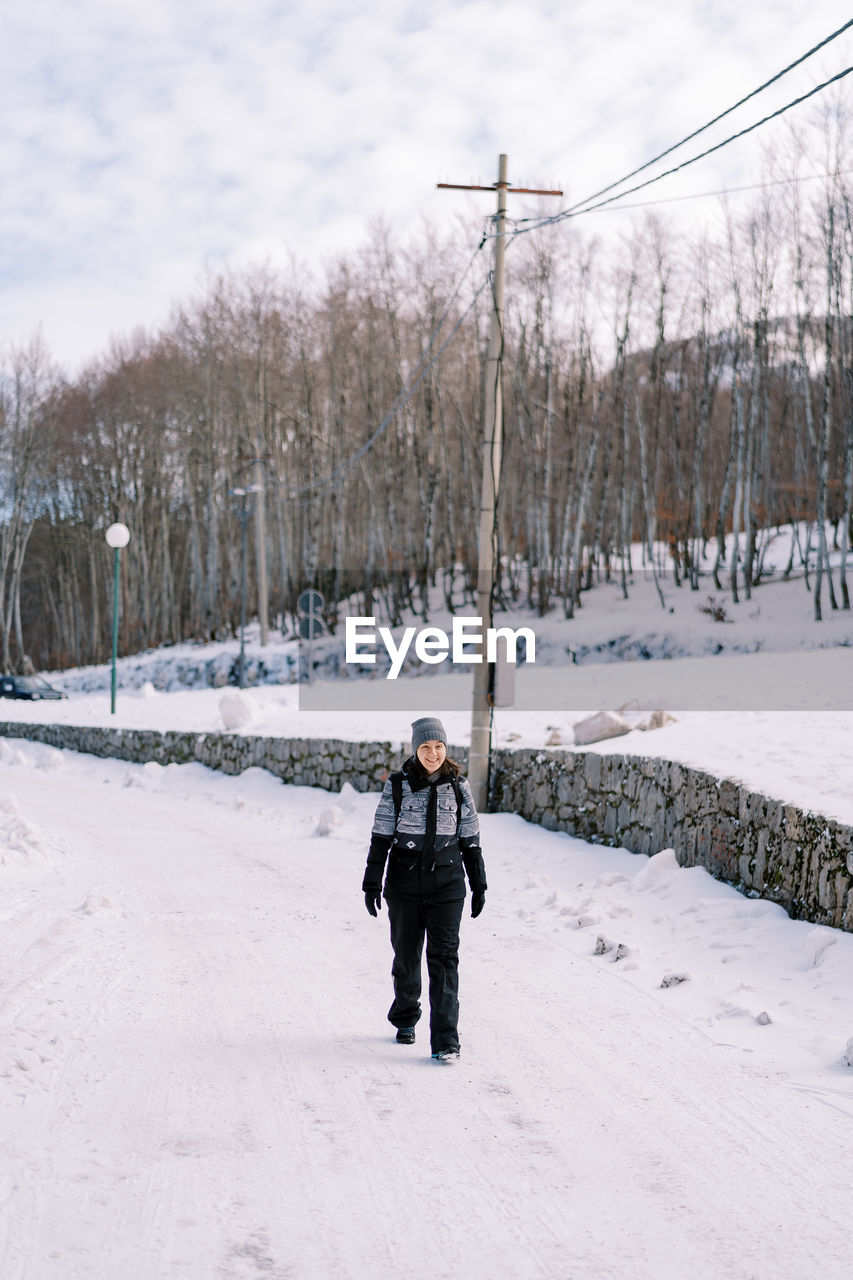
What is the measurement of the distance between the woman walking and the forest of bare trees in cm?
1988

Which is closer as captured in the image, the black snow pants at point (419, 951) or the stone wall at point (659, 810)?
the black snow pants at point (419, 951)

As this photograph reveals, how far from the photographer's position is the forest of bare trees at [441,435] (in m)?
30.6

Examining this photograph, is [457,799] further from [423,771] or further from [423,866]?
[423,866]

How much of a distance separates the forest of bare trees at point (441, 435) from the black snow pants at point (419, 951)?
Answer: 20.1 m

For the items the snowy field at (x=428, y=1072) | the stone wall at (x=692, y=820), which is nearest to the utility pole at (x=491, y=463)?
the stone wall at (x=692, y=820)

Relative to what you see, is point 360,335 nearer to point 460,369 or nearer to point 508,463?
point 460,369

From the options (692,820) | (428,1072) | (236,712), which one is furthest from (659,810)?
(236,712)

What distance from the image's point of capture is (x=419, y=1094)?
A: 4.76 meters

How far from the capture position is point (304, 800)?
16562 mm

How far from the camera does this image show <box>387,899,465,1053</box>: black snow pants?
5430mm

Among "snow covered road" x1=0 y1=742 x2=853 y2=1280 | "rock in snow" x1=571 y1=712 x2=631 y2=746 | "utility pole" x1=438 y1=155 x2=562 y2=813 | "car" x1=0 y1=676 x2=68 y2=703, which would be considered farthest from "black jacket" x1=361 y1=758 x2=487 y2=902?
"car" x1=0 y1=676 x2=68 y2=703

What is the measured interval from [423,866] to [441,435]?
33928mm

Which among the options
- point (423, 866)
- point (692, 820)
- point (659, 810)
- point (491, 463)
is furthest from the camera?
point (491, 463)

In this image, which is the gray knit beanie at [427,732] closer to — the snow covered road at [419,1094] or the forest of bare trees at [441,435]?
the snow covered road at [419,1094]
